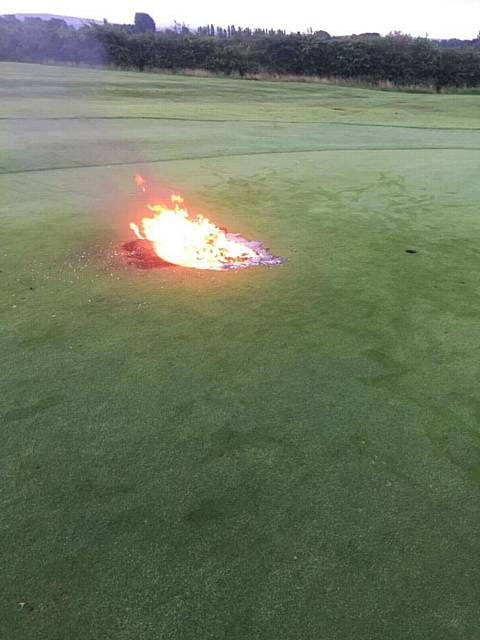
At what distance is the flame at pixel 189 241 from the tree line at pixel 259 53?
23748 mm

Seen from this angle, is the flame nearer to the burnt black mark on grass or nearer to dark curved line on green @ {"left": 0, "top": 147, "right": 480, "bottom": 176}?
the burnt black mark on grass

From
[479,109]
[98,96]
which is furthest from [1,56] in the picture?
[479,109]

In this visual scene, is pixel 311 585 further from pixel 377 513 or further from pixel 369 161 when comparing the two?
pixel 369 161

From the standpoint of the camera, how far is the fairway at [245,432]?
1.43 m

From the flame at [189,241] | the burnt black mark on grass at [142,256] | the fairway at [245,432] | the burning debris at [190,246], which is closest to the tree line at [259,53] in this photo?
the fairway at [245,432]

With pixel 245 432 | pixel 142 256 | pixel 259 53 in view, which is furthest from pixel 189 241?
pixel 259 53

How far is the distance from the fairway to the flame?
0.62 feet

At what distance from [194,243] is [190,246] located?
89 mm

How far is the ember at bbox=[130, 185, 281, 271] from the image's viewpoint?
3.88 metres

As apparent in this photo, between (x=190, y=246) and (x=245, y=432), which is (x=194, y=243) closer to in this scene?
(x=190, y=246)

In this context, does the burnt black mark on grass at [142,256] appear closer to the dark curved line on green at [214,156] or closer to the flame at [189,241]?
the flame at [189,241]

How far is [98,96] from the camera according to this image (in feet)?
52.1

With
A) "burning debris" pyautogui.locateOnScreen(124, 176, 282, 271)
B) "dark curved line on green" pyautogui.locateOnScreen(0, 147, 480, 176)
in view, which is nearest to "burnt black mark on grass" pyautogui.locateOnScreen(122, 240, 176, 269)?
"burning debris" pyautogui.locateOnScreen(124, 176, 282, 271)

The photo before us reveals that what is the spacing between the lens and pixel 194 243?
429 centimetres
